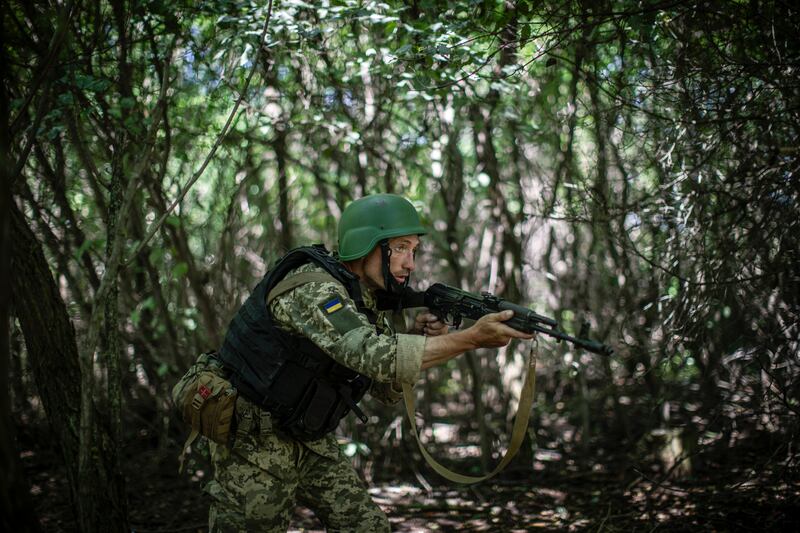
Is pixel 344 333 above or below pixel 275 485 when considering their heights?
above

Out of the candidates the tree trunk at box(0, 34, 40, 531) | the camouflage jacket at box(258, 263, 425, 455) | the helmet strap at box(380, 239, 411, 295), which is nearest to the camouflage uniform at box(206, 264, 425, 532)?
the camouflage jacket at box(258, 263, 425, 455)

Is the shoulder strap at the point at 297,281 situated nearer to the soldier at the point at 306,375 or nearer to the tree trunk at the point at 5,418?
the soldier at the point at 306,375

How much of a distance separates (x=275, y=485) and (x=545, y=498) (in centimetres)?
242

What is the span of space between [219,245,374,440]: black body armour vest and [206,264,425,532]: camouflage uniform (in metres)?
0.05

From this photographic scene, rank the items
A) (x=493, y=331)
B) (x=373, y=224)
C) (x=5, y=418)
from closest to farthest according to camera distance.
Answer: (x=5, y=418), (x=493, y=331), (x=373, y=224)

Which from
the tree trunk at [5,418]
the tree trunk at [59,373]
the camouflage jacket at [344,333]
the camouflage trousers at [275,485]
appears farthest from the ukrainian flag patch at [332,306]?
the tree trunk at [59,373]

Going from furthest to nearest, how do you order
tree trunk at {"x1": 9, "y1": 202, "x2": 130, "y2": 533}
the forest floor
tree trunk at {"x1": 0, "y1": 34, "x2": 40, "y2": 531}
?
the forest floor < tree trunk at {"x1": 9, "y1": 202, "x2": 130, "y2": 533} < tree trunk at {"x1": 0, "y1": 34, "x2": 40, "y2": 531}

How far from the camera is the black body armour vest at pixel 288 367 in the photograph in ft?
8.84

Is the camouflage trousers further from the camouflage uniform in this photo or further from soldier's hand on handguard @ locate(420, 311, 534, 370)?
soldier's hand on handguard @ locate(420, 311, 534, 370)

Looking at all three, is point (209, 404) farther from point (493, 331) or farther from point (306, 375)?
point (493, 331)

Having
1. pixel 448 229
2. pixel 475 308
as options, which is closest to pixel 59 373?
pixel 475 308

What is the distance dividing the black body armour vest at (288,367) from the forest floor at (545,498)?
940mm

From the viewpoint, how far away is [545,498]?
4.53 meters

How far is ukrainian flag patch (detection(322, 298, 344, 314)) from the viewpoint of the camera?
2.46m
